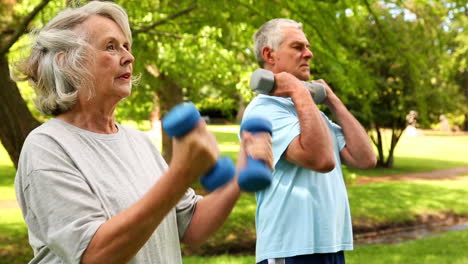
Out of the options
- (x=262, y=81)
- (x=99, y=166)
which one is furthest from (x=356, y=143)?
(x=99, y=166)

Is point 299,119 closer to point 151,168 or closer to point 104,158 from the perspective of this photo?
point 151,168

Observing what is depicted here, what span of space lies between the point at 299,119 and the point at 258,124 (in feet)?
3.18

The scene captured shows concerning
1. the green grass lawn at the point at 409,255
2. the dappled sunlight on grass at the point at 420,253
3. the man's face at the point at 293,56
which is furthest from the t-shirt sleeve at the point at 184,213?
the dappled sunlight on grass at the point at 420,253

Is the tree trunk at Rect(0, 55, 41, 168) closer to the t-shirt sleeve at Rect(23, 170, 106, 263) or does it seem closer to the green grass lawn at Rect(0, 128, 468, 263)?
the green grass lawn at Rect(0, 128, 468, 263)

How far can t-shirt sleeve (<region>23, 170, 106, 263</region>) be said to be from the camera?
137 centimetres

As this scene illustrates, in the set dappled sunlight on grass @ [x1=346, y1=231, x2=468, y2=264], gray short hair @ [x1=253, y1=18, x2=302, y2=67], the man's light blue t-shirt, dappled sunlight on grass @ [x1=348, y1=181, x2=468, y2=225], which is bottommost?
dappled sunlight on grass @ [x1=348, y1=181, x2=468, y2=225]

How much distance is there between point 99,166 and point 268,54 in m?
1.47

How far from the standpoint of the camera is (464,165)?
64.7 feet

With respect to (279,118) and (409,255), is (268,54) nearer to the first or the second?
(279,118)

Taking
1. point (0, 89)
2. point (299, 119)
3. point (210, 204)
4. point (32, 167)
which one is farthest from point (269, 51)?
point (0, 89)

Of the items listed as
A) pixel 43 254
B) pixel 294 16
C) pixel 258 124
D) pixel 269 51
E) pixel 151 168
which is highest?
pixel 294 16

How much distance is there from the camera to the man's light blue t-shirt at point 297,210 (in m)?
2.46

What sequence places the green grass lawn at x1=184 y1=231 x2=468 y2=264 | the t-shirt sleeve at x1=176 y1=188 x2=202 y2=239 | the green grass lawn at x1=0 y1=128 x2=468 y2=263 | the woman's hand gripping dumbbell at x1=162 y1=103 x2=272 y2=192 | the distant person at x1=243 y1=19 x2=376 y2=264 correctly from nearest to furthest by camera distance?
the woman's hand gripping dumbbell at x1=162 y1=103 x2=272 y2=192, the t-shirt sleeve at x1=176 y1=188 x2=202 y2=239, the distant person at x1=243 y1=19 x2=376 y2=264, the green grass lawn at x1=184 y1=231 x2=468 y2=264, the green grass lawn at x1=0 y1=128 x2=468 y2=263

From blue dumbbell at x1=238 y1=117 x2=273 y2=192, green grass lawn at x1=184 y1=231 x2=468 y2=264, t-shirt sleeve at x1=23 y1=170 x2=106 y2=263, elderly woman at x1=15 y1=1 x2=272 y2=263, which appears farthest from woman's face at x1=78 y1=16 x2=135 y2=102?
green grass lawn at x1=184 y1=231 x2=468 y2=264
